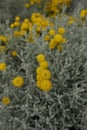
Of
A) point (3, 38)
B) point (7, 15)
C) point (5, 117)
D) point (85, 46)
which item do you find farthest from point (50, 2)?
point (5, 117)

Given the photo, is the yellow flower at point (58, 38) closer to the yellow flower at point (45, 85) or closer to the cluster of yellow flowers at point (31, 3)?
the yellow flower at point (45, 85)

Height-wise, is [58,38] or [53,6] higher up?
[53,6]

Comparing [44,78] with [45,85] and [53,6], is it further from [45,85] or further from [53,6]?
[53,6]

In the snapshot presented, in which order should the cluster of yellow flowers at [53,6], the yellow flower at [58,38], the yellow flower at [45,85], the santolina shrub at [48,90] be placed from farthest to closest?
the cluster of yellow flowers at [53,6] < the yellow flower at [58,38] < the santolina shrub at [48,90] < the yellow flower at [45,85]

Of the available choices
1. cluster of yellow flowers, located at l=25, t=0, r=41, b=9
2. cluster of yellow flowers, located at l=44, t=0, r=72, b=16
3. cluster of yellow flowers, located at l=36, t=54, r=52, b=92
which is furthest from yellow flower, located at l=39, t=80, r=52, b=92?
cluster of yellow flowers, located at l=44, t=0, r=72, b=16

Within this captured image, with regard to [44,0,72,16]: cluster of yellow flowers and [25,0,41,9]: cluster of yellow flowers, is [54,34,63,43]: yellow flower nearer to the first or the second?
[25,0,41,9]: cluster of yellow flowers

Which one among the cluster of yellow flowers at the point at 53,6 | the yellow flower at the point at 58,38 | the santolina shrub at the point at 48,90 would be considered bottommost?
the santolina shrub at the point at 48,90

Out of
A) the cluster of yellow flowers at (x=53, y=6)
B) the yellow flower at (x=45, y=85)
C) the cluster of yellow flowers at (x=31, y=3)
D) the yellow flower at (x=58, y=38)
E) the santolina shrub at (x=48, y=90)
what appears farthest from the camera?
the cluster of yellow flowers at (x=53, y=6)

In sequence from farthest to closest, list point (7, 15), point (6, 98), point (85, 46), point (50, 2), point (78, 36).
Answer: point (50, 2) < point (7, 15) < point (78, 36) < point (85, 46) < point (6, 98)

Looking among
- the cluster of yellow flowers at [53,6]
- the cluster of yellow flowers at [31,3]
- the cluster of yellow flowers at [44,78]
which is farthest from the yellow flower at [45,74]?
the cluster of yellow flowers at [53,6]

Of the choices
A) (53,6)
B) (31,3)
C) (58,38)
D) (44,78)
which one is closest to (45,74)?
(44,78)

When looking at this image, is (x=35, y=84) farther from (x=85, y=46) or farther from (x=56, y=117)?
(x=85, y=46)
